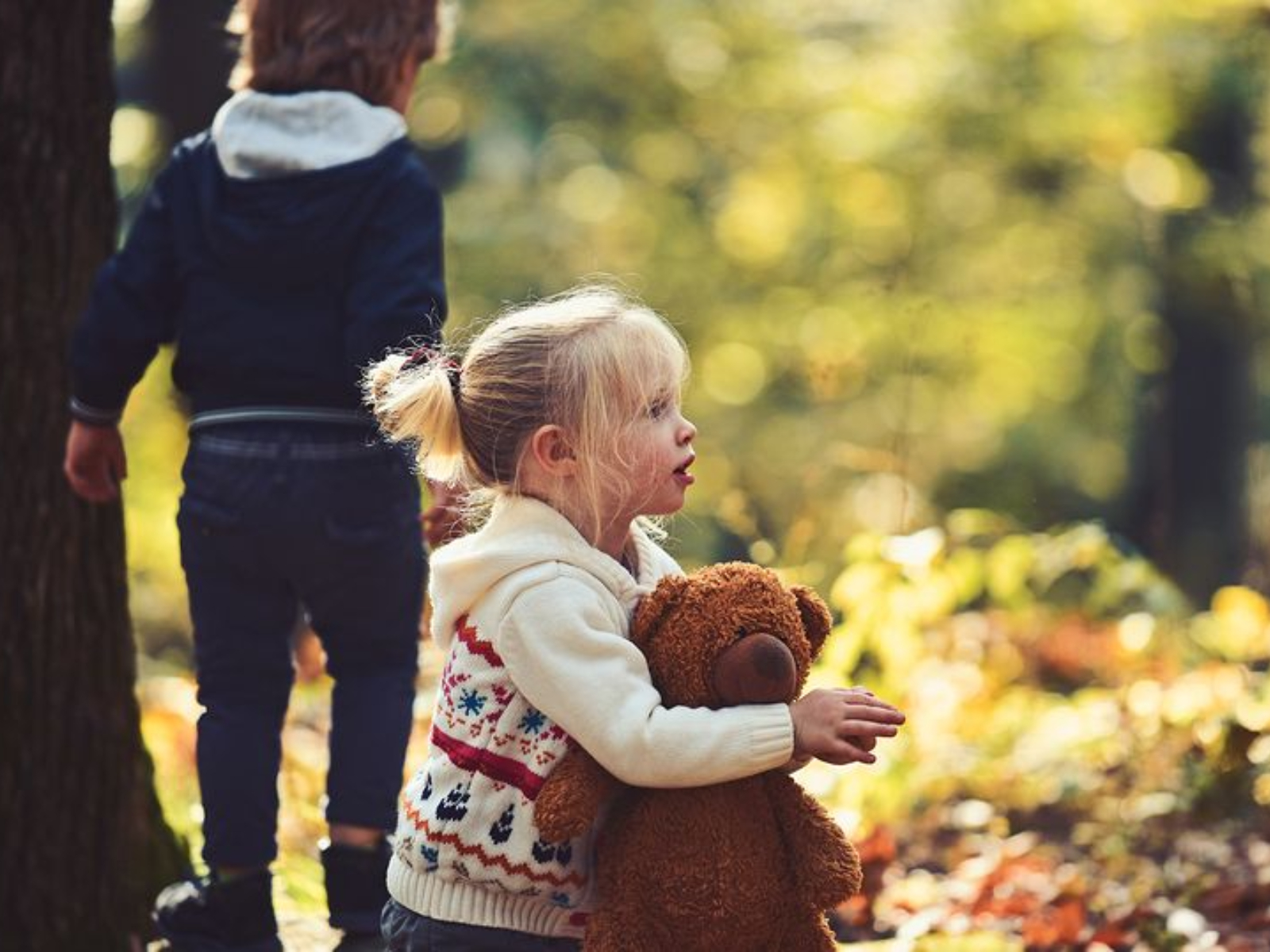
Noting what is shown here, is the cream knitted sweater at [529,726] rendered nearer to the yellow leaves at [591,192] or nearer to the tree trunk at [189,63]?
the tree trunk at [189,63]

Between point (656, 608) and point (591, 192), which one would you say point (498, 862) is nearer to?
point (656, 608)

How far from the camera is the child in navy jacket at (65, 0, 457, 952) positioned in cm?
343

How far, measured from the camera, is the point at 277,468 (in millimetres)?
3416

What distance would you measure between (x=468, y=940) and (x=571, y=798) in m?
0.34

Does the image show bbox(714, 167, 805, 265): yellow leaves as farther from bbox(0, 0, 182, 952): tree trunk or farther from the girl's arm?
the girl's arm

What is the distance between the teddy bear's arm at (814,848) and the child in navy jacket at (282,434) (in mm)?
1183

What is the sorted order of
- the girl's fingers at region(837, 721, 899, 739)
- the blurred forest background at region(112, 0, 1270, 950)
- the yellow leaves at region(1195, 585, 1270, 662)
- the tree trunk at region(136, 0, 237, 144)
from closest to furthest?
the girl's fingers at region(837, 721, 899, 739)
the yellow leaves at region(1195, 585, 1270, 662)
the blurred forest background at region(112, 0, 1270, 950)
the tree trunk at region(136, 0, 237, 144)

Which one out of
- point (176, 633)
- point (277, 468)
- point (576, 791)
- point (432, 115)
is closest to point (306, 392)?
point (277, 468)

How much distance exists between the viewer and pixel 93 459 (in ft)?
11.8

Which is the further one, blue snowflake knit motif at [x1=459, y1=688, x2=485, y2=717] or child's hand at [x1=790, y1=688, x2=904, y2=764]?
blue snowflake knit motif at [x1=459, y1=688, x2=485, y2=717]

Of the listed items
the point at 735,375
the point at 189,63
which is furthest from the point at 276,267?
the point at 735,375

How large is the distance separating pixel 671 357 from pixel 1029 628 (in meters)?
6.74

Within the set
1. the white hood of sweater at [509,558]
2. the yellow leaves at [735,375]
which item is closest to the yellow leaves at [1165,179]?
the yellow leaves at [735,375]

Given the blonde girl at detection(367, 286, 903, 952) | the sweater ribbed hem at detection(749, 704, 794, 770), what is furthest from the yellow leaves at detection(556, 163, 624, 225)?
the sweater ribbed hem at detection(749, 704, 794, 770)
